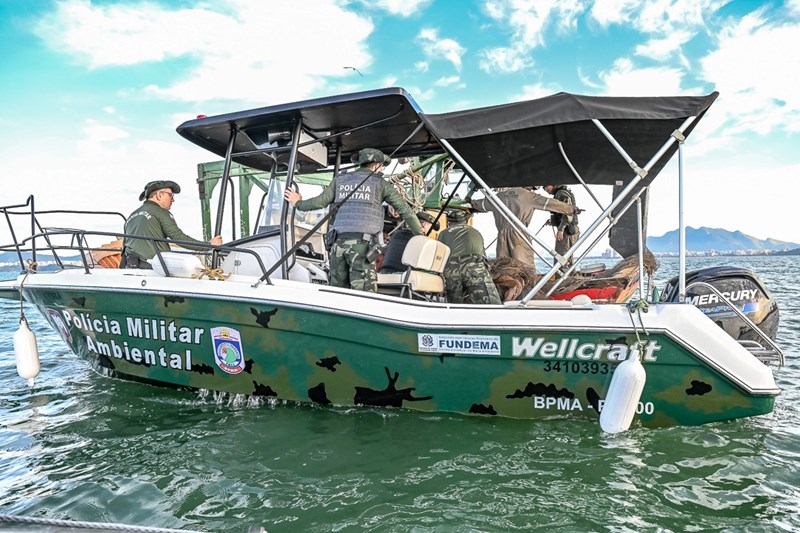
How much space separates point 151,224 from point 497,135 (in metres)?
3.42

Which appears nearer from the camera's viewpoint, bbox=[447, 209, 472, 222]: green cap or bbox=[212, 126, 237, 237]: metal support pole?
bbox=[212, 126, 237, 237]: metal support pole

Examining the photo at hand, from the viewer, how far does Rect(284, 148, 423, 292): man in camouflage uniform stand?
4883 mm

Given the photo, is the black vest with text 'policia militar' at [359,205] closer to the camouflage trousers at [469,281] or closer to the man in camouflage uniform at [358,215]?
the man in camouflage uniform at [358,215]

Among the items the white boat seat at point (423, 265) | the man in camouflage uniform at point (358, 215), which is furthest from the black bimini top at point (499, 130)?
the white boat seat at point (423, 265)

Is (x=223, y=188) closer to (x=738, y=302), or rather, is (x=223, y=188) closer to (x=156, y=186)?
(x=156, y=186)

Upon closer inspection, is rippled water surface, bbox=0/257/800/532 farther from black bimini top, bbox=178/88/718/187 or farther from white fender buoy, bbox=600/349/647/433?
black bimini top, bbox=178/88/718/187

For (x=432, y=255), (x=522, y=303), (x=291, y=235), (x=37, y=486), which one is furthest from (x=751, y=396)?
(x=37, y=486)

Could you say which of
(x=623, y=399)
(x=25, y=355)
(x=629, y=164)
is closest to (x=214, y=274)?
(x=25, y=355)

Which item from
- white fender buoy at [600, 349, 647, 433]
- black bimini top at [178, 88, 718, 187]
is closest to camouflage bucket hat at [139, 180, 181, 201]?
black bimini top at [178, 88, 718, 187]

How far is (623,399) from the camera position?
12.3 ft

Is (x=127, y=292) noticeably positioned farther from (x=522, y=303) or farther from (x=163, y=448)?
(x=522, y=303)

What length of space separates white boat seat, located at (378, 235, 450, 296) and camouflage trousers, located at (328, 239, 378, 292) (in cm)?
31

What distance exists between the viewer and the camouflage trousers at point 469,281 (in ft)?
17.5

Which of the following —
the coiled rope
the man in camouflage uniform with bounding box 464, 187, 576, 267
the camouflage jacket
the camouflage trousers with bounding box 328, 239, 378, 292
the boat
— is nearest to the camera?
the boat
